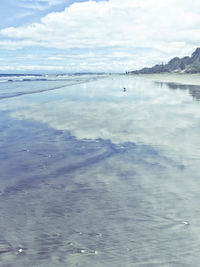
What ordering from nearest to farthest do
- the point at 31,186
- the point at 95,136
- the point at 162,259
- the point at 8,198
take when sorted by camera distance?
the point at 162,259 < the point at 8,198 < the point at 31,186 < the point at 95,136

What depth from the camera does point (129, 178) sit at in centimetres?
1275

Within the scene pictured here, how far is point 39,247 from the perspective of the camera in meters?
7.87

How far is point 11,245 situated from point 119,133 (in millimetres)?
15214

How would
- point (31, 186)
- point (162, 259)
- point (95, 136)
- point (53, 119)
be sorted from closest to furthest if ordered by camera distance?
point (162, 259)
point (31, 186)
point (95, 136)
point (53, 119)

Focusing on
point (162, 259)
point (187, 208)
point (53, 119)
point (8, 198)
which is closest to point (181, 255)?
point (162, 259)

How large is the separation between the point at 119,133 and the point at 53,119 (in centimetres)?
1001

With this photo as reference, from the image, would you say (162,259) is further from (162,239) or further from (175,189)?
(175,189)

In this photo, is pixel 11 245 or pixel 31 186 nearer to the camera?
pixel 11 245

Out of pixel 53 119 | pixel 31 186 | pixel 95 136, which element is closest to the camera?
pixel 31 186

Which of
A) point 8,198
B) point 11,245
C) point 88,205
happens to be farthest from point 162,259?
point 8,198

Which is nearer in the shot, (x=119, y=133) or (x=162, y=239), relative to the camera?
(x=162, y=239)

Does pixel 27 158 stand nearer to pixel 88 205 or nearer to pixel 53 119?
pixel 88 205

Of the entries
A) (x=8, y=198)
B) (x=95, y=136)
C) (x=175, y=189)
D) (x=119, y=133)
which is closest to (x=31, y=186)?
(x=8, y=198)

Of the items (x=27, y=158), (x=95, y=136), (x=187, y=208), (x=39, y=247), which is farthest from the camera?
(x=95, y=136)
